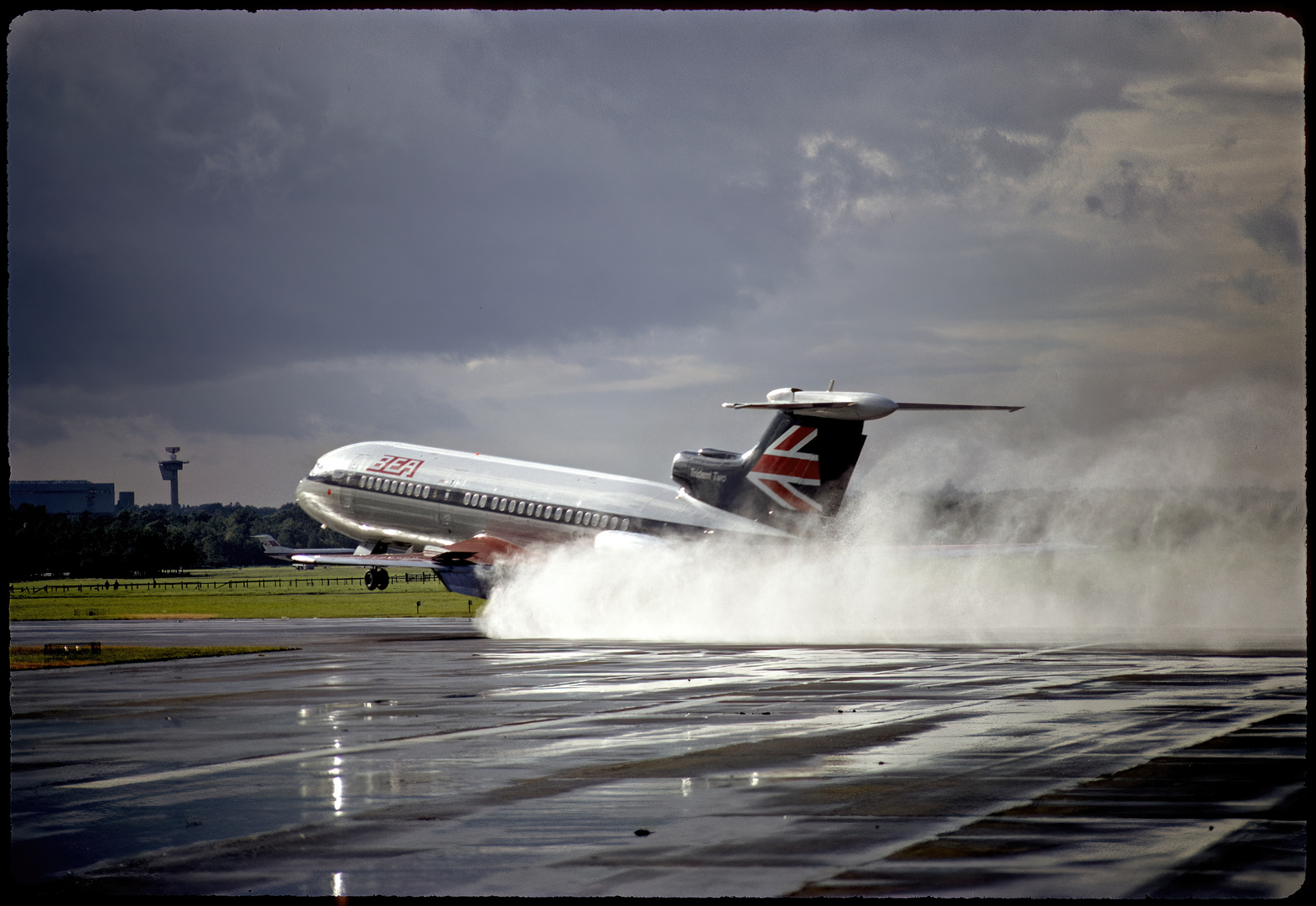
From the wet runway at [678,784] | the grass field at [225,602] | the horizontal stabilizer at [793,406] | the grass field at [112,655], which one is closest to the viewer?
the wet runway at [678,784]

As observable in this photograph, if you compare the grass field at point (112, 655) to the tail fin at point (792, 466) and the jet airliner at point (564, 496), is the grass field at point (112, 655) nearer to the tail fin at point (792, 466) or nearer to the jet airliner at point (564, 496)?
the jet airliner at point (564, 496)

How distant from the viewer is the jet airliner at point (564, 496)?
149 ft

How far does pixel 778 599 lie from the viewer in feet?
148

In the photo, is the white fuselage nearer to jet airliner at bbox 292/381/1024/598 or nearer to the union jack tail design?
jet airliner at bbox 292/381/1024/598

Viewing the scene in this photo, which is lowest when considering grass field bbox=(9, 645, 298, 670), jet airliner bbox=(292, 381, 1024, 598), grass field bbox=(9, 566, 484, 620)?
grass field bbox=(9, 566, 484, 620)

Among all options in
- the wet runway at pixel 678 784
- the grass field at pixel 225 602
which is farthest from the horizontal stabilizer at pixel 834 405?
the grass field at pixel 225 602

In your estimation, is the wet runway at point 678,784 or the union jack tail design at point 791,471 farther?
the union jack tail design at point 791,471

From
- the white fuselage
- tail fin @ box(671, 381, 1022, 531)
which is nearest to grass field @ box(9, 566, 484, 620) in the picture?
the white fuselage

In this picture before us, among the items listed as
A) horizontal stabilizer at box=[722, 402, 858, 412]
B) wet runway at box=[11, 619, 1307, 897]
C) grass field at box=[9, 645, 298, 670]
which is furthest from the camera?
horizontal stabilizer at box=[722, 402, 858, 412]

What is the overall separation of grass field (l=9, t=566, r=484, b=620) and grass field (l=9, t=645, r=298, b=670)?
22915 mm

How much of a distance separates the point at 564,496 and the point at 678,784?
37.9m

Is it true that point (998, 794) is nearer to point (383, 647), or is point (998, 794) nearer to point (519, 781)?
point (519, 781)

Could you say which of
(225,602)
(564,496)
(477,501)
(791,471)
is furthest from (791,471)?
(225,602)

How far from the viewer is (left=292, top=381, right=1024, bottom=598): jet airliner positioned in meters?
45.4
